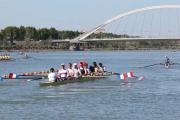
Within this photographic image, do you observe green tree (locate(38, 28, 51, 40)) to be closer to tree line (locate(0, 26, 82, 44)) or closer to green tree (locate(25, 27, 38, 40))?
tree line (locate(0, 26, 82, 44))

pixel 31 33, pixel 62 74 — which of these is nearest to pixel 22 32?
pixel 31 33

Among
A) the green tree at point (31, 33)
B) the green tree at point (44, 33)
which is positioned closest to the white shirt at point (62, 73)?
the green tree at point (31, 33)

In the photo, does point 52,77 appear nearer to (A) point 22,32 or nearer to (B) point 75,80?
(B) point 75,80

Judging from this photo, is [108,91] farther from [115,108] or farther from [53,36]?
[53,36]

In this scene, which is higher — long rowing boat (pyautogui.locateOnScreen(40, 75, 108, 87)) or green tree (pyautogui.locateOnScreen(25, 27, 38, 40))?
green tree (pyautogui.locateOnScreen(25, 27, 38, 40))

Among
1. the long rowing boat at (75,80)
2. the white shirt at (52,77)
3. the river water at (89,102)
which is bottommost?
A: the river water at (89,102)

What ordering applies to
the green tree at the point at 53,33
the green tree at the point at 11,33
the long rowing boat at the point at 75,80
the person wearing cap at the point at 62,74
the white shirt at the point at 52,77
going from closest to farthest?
the white shirt at the point at 52,77
the long rowing boat at the point at 75,80
the person wearing cap at the point at 62,74
the green tree at the point at 11,33
the green tree at the point at 53,33

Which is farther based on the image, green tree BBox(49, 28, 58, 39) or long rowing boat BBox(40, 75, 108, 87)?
green tree BBox(49, 28, 58, 39)

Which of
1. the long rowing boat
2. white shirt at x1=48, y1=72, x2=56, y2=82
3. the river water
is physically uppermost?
white shirt at x1=48, y1=72, x2=56, y2=82

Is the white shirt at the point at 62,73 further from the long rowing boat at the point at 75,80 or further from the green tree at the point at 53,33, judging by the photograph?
the green tree at the point at 53,33

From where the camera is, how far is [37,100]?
2525 centimetres

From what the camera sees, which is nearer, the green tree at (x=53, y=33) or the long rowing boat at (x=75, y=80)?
the long rowing boat at (x=75, y=80)

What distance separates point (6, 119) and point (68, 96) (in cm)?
729

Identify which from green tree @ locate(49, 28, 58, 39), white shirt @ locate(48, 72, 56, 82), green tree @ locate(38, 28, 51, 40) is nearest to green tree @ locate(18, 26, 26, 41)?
green tree @ locate(38, 28, 51, 40)
